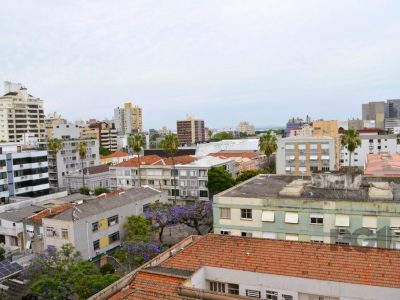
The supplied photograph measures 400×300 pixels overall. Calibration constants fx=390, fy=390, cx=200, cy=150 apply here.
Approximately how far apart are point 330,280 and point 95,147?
11348cm

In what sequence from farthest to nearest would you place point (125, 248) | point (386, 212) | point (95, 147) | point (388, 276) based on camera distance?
point (95, 147), point (125, 248), point (386, 212), point (388, 276)

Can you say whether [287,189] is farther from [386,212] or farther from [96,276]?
[96,276]

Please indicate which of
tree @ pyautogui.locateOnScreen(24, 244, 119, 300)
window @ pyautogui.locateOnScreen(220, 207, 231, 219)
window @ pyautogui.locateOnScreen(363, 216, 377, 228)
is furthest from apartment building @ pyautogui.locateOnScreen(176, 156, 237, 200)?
tree @ pyautogui.locateOnScreen(24, 244, 119, 300)

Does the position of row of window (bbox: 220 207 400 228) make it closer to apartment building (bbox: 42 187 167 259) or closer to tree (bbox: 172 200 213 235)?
tree (bbox: 172 200 213 235)

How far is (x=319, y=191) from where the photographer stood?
128ft

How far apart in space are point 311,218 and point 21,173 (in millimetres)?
66503

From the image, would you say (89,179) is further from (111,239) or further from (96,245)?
(96,245)

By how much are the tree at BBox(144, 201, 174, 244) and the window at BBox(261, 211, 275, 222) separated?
15.9 metres

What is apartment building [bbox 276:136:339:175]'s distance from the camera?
292 feet

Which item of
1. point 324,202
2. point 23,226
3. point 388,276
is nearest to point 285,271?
point 388,276

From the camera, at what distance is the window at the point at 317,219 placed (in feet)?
116

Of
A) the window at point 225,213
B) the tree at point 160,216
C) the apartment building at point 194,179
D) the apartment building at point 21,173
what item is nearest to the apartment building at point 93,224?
the tree at point 160,216

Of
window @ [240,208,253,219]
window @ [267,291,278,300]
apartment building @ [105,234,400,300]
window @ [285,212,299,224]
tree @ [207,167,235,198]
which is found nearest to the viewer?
apartment building @ [105,234,400,300]

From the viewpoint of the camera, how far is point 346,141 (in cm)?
7550
